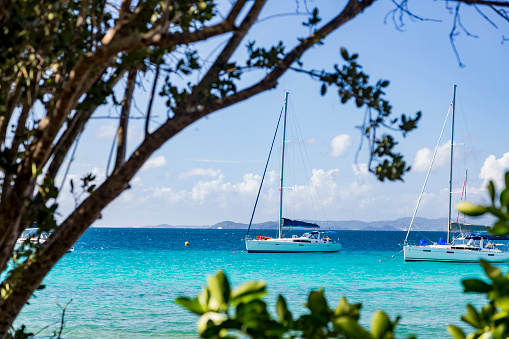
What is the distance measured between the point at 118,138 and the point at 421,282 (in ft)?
77.4

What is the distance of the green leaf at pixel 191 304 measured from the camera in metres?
0.95

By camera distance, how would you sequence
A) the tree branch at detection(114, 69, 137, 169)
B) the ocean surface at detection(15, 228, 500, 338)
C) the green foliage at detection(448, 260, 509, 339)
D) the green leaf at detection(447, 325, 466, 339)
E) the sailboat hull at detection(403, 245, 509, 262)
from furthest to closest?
the sailboat hull at detection(403, 245, 509, 262)
the ocean surface at detection(15, 228, 500, 338)
the tree branch at detection(114, 69, 137, 169)
the green leaf at detection(447, 325, 466, 339)
the green foliage at detection(448, 260, 509, 339)

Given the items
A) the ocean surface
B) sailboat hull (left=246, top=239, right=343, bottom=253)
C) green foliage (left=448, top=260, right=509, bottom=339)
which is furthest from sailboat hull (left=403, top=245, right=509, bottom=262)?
green foliage (left=448, top=260, right=509, bottom=339)

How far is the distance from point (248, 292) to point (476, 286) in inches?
21.5

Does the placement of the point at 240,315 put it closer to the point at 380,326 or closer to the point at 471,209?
the point at 380,326

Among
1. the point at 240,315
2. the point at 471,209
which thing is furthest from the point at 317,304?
the point at 471,209

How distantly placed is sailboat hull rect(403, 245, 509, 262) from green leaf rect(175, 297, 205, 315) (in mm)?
33527

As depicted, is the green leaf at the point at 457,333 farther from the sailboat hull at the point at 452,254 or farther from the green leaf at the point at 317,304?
the sailboat hull at the point at 452,254

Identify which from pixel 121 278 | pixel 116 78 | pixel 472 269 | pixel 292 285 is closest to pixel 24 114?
pixel 116 78

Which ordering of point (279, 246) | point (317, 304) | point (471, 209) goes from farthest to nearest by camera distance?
point (279, 246) → point (317, 304) → point (471, 209)

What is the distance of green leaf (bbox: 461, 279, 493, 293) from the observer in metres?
1.15

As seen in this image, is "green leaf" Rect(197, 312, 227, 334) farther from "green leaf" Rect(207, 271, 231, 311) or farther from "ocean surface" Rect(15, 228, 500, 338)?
"ocean surface" Rect(15, 228, 500, 338)

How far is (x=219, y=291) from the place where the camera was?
942 mm

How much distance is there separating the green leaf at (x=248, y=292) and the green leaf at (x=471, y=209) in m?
0.39
